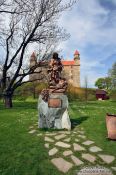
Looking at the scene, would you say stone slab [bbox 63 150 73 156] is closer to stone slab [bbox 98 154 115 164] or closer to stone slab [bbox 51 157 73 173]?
stone slab [bbox 51 157 73 173]

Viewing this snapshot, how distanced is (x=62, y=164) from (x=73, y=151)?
1.20 meters

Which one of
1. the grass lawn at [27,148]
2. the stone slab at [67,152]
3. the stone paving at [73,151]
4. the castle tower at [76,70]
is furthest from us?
the castle tower at [76,70]

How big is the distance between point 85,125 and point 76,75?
9531cm

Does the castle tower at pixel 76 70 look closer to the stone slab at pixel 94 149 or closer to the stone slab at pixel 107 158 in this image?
the stone slab at pixel 94 149

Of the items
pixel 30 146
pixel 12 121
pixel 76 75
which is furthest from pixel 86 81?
pixel 30 146

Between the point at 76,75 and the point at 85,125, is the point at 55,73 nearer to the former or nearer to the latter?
the point at 85,125

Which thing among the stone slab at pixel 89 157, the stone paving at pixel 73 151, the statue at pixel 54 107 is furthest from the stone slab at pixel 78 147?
the statue at pixel 54 107

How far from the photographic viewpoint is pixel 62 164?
8.35 meters

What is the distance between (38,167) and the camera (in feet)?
26.4

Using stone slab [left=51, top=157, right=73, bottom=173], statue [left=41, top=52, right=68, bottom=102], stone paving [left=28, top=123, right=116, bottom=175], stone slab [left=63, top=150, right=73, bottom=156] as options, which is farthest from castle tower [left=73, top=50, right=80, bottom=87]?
stone slab [left=51, top=157, right=73, bottom=173]

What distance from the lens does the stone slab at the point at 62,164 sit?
802cm

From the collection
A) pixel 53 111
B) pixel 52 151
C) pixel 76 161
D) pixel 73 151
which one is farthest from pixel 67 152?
pixel 53 111

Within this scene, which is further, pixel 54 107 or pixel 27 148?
pixel 54 107

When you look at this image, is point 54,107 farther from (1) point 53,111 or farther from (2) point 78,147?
(2) point 78,147
